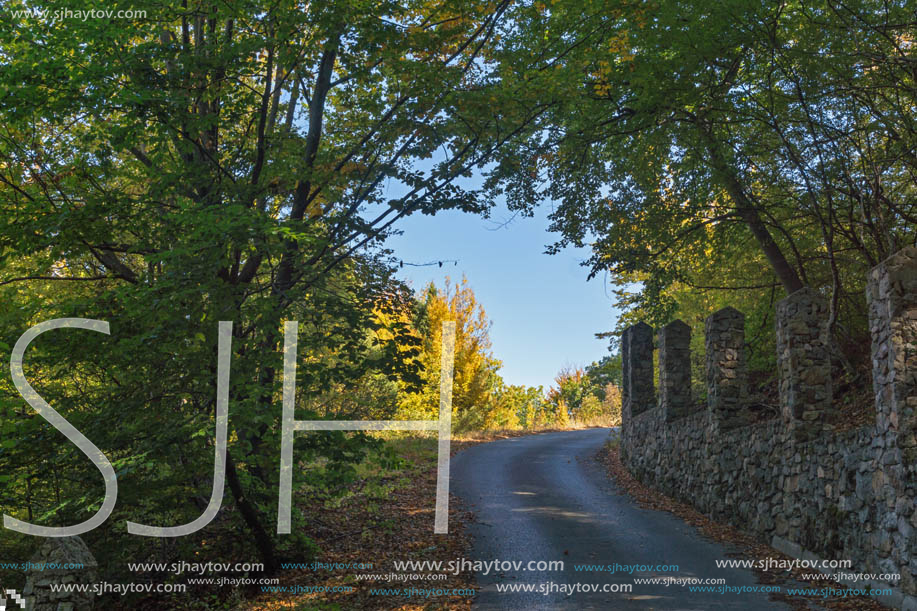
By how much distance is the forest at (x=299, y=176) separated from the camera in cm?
789

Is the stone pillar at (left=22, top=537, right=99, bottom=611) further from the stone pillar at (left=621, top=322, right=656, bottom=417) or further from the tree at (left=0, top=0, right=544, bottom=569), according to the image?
the stone pillar at (left=621, top=322, right=656, bottom=417)

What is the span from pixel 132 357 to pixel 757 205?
11549 millimetres

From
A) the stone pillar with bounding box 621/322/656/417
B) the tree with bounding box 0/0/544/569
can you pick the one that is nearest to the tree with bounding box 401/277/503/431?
the stone pillar with bounding box 621/322/656/417

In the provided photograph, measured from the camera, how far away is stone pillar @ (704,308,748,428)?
40.1ft

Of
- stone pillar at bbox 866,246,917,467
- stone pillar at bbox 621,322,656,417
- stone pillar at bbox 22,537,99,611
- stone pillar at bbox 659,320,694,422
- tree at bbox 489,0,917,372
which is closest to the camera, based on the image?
stone pillar at bbox 22,537,99,611

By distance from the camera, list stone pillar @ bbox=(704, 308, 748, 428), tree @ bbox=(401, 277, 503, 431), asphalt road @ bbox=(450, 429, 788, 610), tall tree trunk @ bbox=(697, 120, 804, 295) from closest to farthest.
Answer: asphalt road @ bbox=(450, 429, 788, 610), stone pillar @ bbox=(704, 308, 748, 428), tall tree trunk @ bbox=(697, 120, 804, 295), tree @ bbox=(401, 277, 503, 431)

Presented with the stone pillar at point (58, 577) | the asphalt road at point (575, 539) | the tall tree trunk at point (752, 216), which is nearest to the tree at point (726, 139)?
the tall tree trunk at point (752, 216)

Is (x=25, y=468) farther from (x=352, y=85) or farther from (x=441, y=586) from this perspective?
(x=352, y=85)

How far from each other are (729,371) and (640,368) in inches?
255

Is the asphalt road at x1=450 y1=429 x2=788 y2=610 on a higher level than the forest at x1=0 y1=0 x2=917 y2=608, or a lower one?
lower

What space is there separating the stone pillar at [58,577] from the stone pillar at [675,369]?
11524mm

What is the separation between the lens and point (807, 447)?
944cm

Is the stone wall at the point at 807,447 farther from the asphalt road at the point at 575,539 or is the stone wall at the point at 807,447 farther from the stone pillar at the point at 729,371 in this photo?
the asphalt road at the point at 575,539

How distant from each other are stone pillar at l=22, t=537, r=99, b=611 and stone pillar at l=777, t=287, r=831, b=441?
922cm
